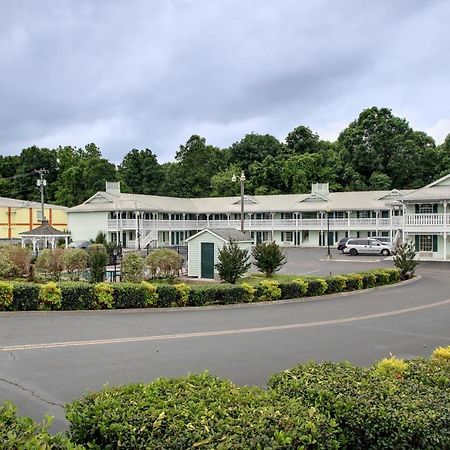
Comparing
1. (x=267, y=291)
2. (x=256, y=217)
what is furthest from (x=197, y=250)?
(x=256, y=217)

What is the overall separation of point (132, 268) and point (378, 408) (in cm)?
1915

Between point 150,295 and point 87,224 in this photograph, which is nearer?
point 150,295

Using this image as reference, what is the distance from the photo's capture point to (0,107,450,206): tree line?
232 feet

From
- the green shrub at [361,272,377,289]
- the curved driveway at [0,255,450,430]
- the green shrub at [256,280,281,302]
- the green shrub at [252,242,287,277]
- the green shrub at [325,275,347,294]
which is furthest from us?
the green shrub at [252,242,287,277]

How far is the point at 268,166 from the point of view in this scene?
73.4m

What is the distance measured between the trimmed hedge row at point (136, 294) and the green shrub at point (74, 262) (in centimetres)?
664

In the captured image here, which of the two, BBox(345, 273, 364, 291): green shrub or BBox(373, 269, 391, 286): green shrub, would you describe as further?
BBox(373, 269, 391, 286): green shrub

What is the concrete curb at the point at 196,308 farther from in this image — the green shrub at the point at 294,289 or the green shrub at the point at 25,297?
the green shrub at the point at 25,297

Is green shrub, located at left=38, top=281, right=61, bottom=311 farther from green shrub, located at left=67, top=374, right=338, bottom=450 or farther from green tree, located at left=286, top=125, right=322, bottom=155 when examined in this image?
green tree, located at left=286, top=125, right=322, bottom=155

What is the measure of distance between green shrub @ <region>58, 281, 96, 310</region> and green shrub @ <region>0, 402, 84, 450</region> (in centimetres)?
1316

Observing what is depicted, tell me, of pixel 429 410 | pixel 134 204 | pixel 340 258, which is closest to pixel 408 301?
pixel 429 410

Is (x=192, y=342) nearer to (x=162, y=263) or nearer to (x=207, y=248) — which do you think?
(x=162, y=263)

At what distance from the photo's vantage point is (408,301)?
2052cm

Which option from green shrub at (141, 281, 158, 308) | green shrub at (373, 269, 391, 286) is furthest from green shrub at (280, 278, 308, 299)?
green shrub at (373, 269, 391, 286)
